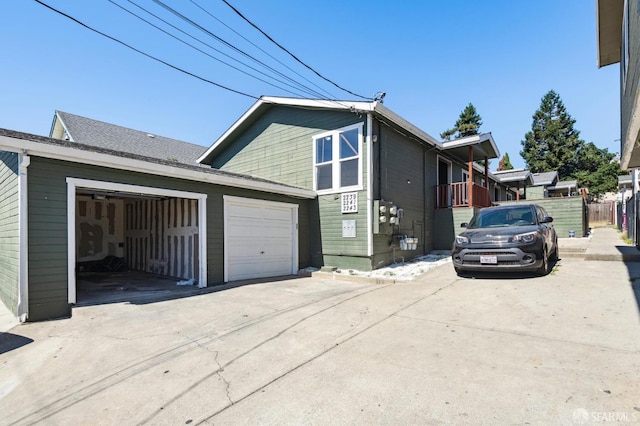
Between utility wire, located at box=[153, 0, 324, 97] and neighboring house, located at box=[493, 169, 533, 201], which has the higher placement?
utility wire, located at box=[153, 0, 324, 97]

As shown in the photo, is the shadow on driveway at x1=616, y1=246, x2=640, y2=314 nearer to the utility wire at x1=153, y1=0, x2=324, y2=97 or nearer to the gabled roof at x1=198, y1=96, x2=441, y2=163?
the gabled roof at x1=198, y1=96, x2=441, y2=163

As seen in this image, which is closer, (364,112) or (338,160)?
(364,112)

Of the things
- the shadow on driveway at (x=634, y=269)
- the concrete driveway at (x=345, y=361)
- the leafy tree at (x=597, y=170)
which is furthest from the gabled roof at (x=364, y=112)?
the leafy tree at (x=597, y=170)

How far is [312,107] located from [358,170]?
278 centimetres

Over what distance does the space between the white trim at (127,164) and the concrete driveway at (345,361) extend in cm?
272

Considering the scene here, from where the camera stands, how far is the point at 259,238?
9.12m

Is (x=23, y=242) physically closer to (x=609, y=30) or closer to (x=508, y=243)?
(x=508, y=243)

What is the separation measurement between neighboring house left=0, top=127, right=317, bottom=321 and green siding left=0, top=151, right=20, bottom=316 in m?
0.02

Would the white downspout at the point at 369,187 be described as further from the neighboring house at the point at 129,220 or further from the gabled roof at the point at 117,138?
the gabled roof at the point at 117,138

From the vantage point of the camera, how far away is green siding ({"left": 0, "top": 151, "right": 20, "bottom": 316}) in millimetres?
5219

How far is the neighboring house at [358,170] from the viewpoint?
9.22m

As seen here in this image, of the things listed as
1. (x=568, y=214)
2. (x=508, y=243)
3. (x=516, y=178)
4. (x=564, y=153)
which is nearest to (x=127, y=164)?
(x=508, y=243)

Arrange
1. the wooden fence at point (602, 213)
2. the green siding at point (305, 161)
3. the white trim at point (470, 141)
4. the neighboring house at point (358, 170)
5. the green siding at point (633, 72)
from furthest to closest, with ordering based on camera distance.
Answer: the wooden fence at point (602, 213) < the white trim at point (470, 141) < the green siding at point (305, 161) < the neighboring house at point (358, 170) < the green siding at point (633, 72)

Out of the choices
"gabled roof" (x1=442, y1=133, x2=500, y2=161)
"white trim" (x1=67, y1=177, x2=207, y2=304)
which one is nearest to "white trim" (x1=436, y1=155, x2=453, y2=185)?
"gabled roof" (x1=442, y1=133, x2=500, y2=161)
